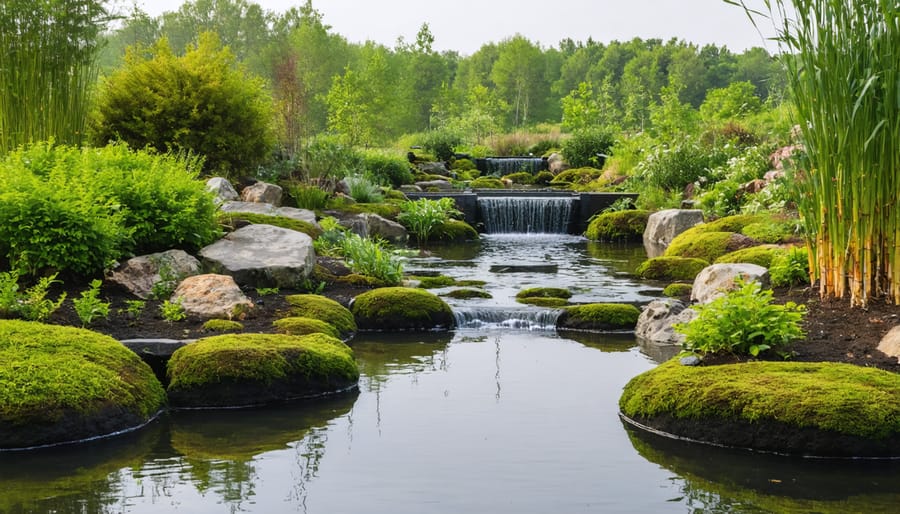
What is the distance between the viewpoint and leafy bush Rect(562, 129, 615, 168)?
32922 mm

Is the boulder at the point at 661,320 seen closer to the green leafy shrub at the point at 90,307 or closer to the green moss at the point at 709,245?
the green moss at the point at 709,245

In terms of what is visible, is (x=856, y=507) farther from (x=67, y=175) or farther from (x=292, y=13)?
(x=292, y=13)

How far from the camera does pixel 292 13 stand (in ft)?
244

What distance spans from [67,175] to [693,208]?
13.3 metres

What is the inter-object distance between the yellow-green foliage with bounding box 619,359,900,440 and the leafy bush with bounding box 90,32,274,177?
1190 cm

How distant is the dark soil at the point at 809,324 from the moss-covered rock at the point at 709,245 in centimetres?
499

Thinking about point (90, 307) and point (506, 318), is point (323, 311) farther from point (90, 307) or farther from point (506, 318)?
point (90, 307)

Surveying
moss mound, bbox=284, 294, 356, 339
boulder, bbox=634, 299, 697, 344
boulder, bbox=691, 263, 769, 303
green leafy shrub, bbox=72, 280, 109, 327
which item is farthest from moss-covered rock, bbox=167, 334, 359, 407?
boulder, bbox=691, 263, 769, 303

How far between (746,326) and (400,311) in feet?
14.1

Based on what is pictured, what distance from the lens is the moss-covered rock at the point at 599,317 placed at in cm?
1061

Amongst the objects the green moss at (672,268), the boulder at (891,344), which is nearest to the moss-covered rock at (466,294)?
the green moss at (672,268)

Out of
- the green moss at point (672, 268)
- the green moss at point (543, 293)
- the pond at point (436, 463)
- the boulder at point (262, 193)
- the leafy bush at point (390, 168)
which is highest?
the leafy bush at point (390, 168)

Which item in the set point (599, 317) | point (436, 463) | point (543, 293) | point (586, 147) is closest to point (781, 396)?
point (436, 463)

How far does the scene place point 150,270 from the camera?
9.66 m
